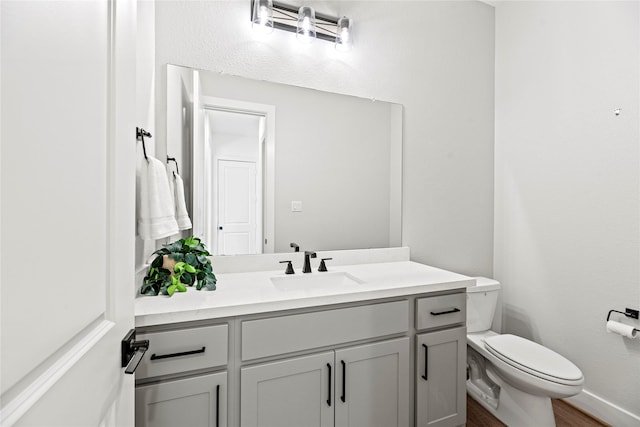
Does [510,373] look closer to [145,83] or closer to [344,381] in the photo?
[344,381]

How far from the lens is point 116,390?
67 cm

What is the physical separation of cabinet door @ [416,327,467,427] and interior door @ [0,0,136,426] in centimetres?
127

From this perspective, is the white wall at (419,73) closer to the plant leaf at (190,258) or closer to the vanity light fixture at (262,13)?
the vanity light fixture at (262,13)

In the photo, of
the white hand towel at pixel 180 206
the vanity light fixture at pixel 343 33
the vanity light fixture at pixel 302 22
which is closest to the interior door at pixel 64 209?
the white hand towel at pixel 180 206

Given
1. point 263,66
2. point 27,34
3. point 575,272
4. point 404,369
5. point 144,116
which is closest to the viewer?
→ point 27,34

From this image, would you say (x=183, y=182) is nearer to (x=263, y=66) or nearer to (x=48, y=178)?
(x=263, y=66)

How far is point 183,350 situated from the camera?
3.56 feet

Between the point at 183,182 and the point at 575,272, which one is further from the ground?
the point at 183,182

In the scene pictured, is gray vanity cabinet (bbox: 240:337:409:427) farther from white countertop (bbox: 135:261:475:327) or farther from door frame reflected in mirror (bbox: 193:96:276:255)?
door frame reflected in mirror (bbox: 193:96:276:255)

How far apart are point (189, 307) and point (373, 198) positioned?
Answer: 132 cm

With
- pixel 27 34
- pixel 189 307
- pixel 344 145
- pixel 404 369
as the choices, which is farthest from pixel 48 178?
pixel 344 145

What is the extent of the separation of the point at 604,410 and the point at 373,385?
1501 millimetres

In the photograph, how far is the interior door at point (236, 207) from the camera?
5.57 ft

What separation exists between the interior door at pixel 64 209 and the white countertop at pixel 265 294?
0.38m
